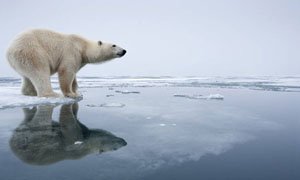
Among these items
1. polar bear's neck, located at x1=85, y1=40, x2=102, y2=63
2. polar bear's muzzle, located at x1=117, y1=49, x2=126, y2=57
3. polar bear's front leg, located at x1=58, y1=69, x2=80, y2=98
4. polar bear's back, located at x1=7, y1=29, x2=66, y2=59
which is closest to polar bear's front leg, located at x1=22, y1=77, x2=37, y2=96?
polar bear's front leg, located at x1=58, y1=69, x2=80, y2=98

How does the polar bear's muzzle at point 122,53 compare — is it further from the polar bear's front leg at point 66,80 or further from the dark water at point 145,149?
the dark water at point 145,149

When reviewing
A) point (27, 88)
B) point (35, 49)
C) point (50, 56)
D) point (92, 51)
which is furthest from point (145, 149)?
point (27, 88)

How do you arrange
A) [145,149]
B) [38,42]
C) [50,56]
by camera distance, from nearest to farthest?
[145,149]
[38,42]
[50,56]

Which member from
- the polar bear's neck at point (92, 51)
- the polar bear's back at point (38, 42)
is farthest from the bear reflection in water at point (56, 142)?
the polar bear's neck at point (92, 51)

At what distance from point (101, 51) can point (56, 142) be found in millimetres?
3823

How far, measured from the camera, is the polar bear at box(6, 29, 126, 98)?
180 inches

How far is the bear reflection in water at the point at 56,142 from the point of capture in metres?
1.74

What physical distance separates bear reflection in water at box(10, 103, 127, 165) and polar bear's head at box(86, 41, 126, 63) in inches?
118

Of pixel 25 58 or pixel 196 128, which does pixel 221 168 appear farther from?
pixel 25 58

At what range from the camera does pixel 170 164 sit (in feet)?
5.44

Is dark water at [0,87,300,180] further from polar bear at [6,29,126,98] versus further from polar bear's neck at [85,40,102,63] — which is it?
polar bear's neck at [85,40,102,63]

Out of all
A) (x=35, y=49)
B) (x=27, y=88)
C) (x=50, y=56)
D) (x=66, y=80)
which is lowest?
(x=27, y=88)

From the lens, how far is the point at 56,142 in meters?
2.05

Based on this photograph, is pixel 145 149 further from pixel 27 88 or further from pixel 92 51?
pixel 27 88
